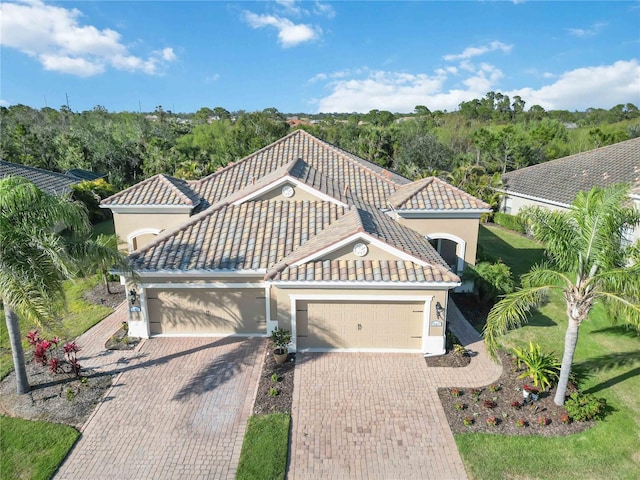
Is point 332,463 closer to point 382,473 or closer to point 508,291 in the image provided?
point 382,473

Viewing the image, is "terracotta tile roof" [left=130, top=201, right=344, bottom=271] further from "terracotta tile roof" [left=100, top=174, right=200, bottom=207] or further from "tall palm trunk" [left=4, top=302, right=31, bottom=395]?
"tall palm trunk" [left=4, top=302, right=31, bottom=395]

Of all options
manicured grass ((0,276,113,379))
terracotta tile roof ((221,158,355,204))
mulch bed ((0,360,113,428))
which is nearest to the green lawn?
terracotta tile roof ((221,158,355,204))

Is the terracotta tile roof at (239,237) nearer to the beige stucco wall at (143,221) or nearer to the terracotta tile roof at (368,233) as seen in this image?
the terracotta tile roof at (368,233)

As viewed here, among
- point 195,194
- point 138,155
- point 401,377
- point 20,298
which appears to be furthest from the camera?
point 138,155

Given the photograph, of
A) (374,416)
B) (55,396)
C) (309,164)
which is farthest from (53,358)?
(309,164)

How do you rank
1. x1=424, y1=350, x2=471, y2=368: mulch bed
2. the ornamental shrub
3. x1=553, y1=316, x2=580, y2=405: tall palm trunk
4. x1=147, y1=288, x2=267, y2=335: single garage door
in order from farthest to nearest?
x1=147, y1=288, x2=267, y2=335: single garage door
x1=424, y1=350, x2=471, y2=368: mulch bed
the ornamental shrub
x1=553, y1=316, x2=580, y2=405: tall palm trunk

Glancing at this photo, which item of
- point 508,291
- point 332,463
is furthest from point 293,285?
point 508,291
